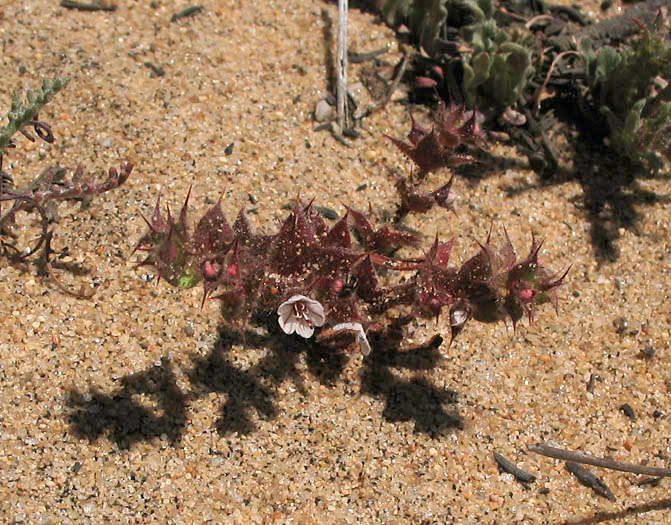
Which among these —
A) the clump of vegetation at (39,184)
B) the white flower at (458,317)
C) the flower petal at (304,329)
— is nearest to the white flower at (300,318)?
the flower petal at (304,329)

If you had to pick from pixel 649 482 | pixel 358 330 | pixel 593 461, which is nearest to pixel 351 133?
pixel 358 330

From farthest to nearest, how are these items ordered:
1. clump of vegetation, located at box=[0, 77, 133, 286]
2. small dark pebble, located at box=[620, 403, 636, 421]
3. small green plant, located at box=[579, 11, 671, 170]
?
small green plant, located at box=[579, 11, 671, 170], small dark pebble, located at box=[620, 403, 636, 421], clump of vegetation, located at box=[0, 77, 133, 286]

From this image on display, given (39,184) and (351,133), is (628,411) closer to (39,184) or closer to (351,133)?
(351,133)

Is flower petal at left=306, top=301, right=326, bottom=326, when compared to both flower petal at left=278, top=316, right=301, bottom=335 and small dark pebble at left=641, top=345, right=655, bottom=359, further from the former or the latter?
small dark pebble at left=641, top=345, right=655, bottom=359

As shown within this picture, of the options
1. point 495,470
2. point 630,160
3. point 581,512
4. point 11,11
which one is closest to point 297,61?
point 11,11

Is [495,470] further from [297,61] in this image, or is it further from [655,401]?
[297,61]

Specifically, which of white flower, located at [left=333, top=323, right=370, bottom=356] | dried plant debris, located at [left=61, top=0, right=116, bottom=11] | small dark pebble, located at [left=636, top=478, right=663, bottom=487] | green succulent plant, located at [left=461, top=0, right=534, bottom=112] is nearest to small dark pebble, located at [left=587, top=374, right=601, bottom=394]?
small dark pebble, located at [left=636, top=478, right=663, bottom=487]
